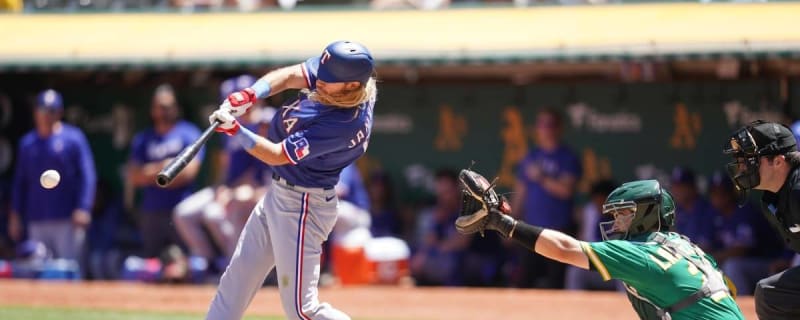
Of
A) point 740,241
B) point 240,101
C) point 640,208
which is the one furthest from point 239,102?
point 740,241

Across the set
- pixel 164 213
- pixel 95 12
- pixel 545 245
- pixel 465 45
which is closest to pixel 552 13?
pixel 465 45

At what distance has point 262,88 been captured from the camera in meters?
5.40

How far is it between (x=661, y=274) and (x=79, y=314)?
15.6 ft

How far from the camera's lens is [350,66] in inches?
202

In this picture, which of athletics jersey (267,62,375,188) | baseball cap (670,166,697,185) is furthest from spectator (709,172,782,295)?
athletics jersey (267,62,375,188)

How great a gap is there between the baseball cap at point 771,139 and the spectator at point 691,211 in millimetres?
3848

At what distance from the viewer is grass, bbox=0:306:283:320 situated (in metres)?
7.87

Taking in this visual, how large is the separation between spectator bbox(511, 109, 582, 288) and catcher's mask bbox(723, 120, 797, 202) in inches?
160

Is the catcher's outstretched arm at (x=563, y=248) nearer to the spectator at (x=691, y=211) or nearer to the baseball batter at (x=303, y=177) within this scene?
the baseball batter at (x=303, y=177)

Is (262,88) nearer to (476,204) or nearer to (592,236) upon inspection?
(476,204)

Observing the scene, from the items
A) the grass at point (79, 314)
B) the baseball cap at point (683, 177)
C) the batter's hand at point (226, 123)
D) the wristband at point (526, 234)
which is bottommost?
the grass at point (79, 314)

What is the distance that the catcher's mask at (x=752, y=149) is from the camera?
17.3ft

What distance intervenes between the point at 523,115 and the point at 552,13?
3.12 ft

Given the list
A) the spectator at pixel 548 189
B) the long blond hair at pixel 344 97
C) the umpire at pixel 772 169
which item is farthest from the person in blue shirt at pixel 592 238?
the long blond hair at pixel 344 97
